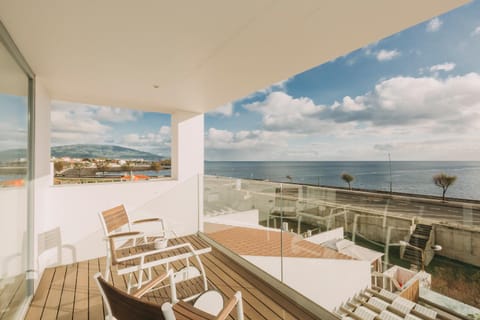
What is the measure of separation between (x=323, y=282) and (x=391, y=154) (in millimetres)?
50715

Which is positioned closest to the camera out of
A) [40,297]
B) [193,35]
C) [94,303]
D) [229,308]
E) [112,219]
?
[229,308]

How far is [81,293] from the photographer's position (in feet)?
8.45

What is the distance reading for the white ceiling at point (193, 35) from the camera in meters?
1.53

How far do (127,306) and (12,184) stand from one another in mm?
1793

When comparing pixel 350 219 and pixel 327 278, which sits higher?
pixel 350 219

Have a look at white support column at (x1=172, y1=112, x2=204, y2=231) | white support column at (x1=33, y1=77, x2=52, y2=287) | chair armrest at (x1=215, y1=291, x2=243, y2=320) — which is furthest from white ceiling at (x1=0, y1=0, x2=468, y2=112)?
chair armrest at (x1=215, y1=291, x2=243, y2=320)

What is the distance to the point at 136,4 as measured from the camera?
4.94ft

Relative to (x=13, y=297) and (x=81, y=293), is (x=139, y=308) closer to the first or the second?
(x=13, y=297)

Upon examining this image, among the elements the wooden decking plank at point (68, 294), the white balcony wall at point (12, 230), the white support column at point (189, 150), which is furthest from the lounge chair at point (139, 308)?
the white support column at point (189, 150)

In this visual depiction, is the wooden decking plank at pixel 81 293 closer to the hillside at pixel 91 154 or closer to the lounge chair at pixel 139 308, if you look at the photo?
the lounge chair at pixel 139 308

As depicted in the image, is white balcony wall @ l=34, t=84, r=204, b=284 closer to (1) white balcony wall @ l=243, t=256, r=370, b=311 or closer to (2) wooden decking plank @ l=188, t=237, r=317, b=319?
(2) wooden decking plank @ l=188, t=237, r=317, b=319

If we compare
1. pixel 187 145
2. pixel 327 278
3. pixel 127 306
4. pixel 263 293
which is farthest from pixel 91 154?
pixel 327 278

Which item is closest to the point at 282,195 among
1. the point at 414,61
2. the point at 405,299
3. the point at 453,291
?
the point at 405,299

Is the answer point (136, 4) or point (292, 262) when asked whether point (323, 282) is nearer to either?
point (292, 262)
